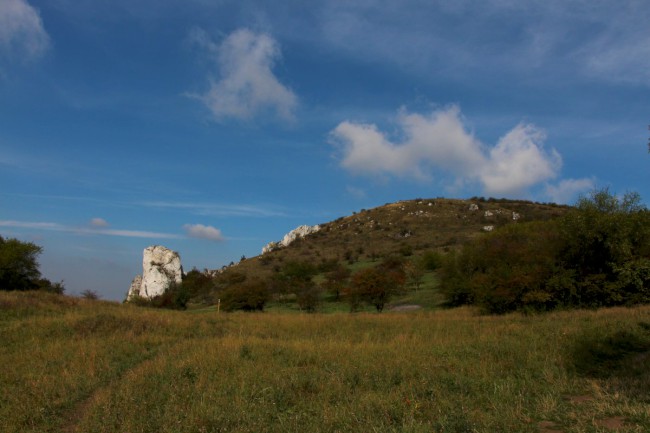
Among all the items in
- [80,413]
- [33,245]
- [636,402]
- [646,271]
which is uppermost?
[33,245]

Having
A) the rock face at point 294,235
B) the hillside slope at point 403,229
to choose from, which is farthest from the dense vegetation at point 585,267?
the rock face at point 294,235

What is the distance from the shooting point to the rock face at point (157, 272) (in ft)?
300

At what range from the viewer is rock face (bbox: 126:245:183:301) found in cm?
9131

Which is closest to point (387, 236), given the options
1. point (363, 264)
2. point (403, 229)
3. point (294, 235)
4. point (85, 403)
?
point (403, 229)

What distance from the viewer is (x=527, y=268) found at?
3170cm

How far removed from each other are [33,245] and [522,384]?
164ft

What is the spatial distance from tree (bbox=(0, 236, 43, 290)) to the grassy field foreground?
27.4 m

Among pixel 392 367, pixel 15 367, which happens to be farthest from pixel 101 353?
pixel 392 367

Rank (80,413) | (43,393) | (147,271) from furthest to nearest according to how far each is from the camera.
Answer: (147,271)
(43,393)
(80,413)

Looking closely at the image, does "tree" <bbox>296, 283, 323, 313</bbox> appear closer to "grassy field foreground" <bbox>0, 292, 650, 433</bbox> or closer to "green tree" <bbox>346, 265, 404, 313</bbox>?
"green tree" <bbox>346, 265, 404, 313</bbox>

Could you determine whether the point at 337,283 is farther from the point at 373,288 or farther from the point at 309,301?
the point at 373,288

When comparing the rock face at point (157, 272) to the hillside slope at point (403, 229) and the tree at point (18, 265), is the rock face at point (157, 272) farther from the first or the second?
the tree at point (18, 265)

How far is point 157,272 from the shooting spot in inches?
3664

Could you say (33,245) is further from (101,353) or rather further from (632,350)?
(632,350)
